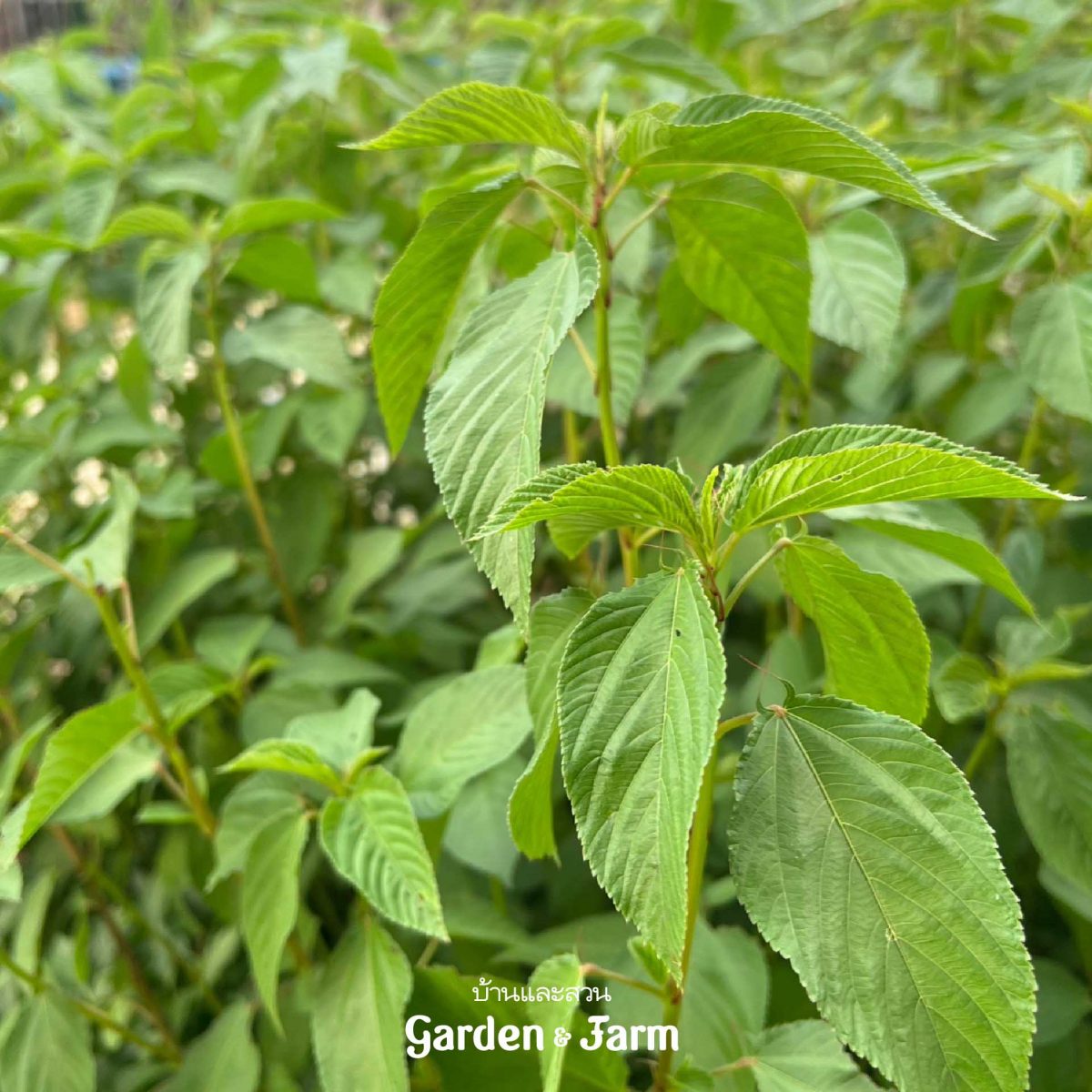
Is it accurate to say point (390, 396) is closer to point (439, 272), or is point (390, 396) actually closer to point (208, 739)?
point (439, 272)

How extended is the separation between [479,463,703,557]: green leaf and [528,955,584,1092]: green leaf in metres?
0.22

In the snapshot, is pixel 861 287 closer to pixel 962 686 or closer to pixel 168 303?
pixel 962 686

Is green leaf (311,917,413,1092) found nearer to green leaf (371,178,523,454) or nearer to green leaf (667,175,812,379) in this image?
green leaf (371,178,523,454)

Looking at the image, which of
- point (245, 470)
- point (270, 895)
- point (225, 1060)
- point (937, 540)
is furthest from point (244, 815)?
point (937, 540)

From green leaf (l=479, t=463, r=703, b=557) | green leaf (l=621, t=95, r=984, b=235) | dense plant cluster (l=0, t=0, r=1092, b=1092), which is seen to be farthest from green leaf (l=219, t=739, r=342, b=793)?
green leaf (l=621, t=95, r=984, b=235)

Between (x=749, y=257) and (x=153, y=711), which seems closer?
(x=749, y=257)

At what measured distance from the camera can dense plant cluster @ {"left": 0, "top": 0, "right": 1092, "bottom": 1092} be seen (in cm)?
37

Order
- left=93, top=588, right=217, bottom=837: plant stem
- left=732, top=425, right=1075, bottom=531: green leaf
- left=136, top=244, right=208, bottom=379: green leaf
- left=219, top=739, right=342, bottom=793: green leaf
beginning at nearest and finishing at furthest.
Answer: left=732, top=425, right=1075, bottom=531: green leaf < left=219, top=739, right=342, bottom=793: green leaf < left=93, top=588, right=217, bottom=837: plant stem < left=136, top=244, right=208, bottom=379: green leaf

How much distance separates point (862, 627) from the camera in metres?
0.44

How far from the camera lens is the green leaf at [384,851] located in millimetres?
514

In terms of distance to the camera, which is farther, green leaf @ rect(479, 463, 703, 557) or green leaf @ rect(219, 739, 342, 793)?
green leaf @ rect(219, 739, 342, 793)

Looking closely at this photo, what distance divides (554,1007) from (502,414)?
A: 28cm

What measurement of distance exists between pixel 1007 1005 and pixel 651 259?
33.8 inches

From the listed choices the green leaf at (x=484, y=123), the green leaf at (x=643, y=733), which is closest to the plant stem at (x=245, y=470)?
the green leaf at (x=484, y=123)
